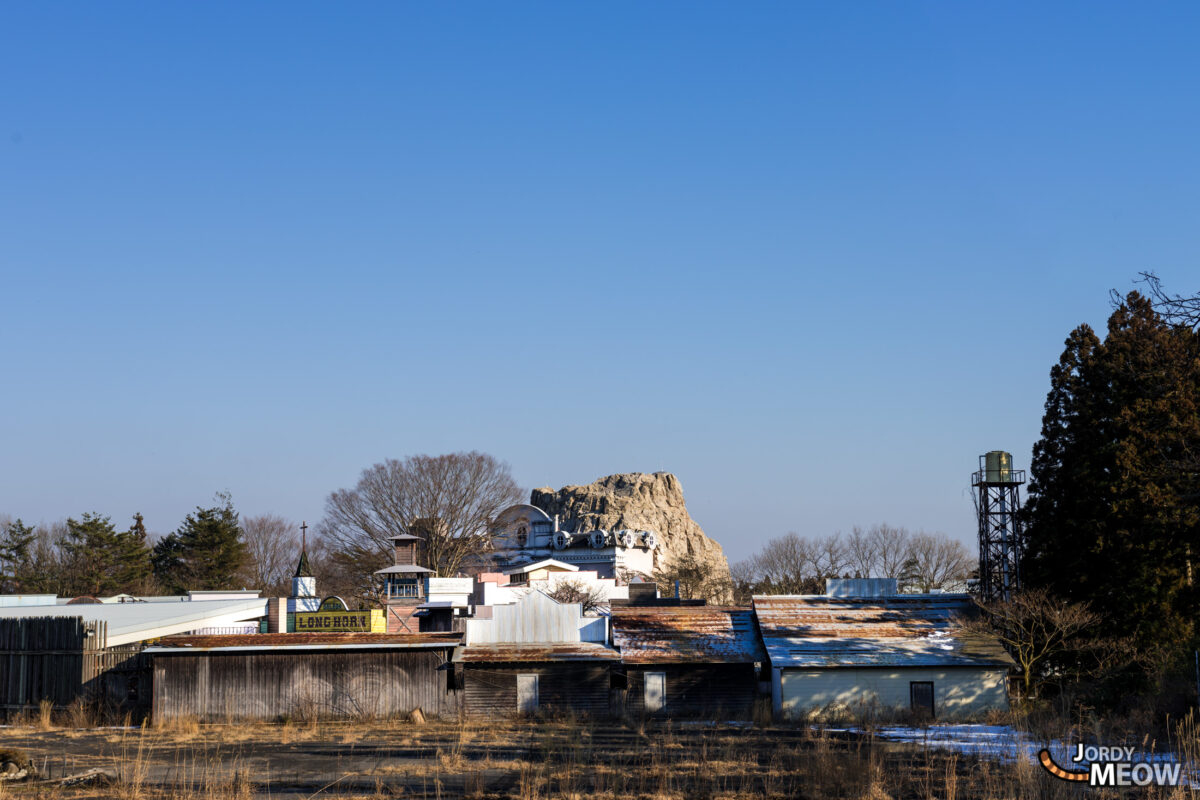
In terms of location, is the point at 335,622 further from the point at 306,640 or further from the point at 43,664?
the point at 43,664

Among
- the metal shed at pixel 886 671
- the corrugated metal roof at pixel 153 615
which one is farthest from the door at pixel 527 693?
the corrugated metal roof at pixel 153 615

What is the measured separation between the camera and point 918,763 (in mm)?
20016

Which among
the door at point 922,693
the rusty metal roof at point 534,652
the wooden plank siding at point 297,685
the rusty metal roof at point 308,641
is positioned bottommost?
the door at point 922,693

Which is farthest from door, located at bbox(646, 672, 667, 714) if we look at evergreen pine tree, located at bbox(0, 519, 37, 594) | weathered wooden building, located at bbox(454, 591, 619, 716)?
evergreen pine tree, located at bbox(0, 519, 37, 594)

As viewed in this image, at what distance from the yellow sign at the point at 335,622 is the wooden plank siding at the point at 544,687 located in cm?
702

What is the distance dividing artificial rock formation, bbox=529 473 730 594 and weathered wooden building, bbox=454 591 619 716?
4060 inches

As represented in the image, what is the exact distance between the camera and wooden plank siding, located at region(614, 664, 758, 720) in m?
33.8

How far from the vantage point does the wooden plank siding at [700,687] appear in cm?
3375

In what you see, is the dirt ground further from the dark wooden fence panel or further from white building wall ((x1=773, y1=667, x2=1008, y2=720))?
white building wall ((x1=773, y1=667, x2=1008, y2=720))

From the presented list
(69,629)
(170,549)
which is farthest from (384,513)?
(69,629)

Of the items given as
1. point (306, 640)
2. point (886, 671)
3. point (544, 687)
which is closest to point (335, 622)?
point (306, 640)

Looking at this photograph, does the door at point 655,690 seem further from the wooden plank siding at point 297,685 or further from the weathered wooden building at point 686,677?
the wooden plank siding at point 297,685

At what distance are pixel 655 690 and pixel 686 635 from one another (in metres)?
2.71

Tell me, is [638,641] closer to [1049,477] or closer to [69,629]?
[69,629]
